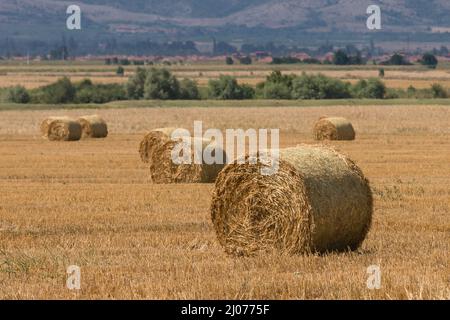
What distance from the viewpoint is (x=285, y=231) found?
1326 centimetres

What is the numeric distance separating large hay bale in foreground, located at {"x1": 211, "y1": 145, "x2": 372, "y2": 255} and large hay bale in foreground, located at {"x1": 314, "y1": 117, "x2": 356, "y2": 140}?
24888mm

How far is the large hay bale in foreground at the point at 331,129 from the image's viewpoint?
39094 mm

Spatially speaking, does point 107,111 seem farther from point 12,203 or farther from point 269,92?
point 12,203

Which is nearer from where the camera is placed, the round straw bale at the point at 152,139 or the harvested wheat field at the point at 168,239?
the harvested wheat field at the point at 168,239

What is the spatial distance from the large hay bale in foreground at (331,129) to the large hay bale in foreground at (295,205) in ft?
81.7

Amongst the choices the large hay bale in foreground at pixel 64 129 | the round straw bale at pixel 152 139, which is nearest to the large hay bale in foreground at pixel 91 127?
the large hay bale in foreground at pixel 64 129

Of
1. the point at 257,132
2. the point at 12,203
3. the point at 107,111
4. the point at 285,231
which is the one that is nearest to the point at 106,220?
the point at 12,203

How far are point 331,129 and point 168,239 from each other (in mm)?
24554

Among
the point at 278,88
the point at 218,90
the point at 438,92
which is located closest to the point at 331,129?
the point at 278,88

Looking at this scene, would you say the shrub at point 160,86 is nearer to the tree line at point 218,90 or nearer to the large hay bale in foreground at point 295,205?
the tree line at point 218,90

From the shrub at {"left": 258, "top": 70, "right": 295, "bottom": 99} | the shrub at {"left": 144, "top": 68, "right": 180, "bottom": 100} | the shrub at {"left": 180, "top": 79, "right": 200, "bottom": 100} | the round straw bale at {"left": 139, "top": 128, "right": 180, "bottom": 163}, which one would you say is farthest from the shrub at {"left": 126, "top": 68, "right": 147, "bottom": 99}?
the round straw bale at {"left": 139, "top": 128, "right": 180, "bottom": 163}

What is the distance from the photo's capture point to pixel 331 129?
128 feet

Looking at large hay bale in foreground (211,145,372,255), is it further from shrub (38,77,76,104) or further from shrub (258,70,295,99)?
shrub (258,70,295,99)

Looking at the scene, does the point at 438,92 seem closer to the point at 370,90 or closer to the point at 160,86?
the point at 370,90
